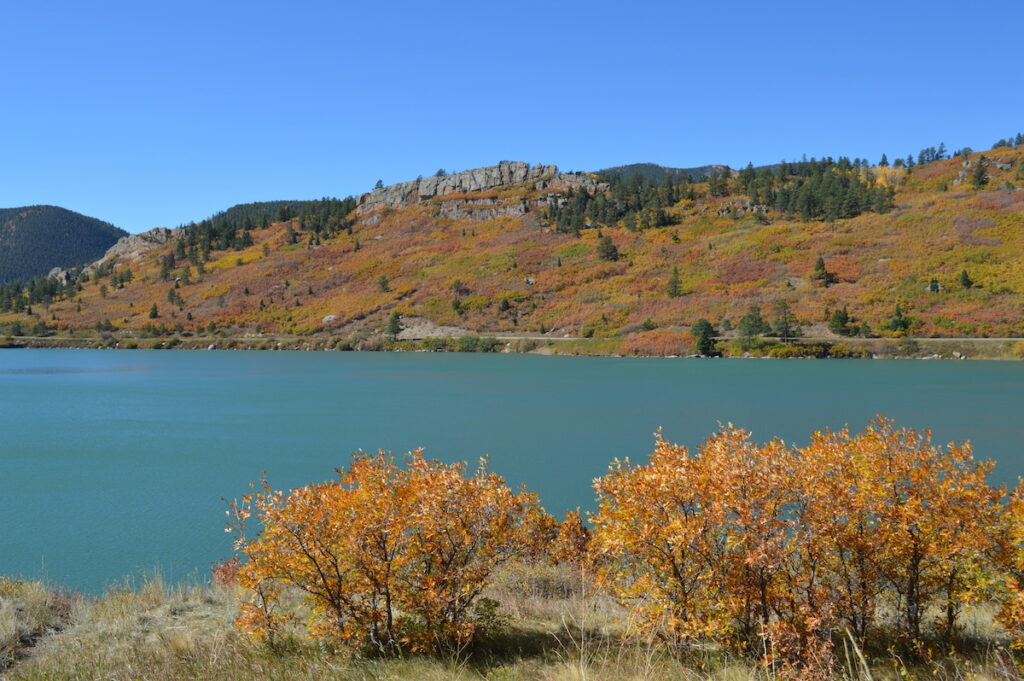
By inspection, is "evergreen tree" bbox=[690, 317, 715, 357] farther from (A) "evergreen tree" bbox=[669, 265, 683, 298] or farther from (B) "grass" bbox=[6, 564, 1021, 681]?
(B) "grass" bbox=[6, 564, 1021, 681]

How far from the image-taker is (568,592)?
33.3 ft

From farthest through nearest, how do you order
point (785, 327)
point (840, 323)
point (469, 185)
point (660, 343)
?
point (469, 185), point (660, 343), point (785, 327), point (840, 323)

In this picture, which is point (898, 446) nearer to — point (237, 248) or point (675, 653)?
point (675, 653)

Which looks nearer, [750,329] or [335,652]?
[335,652]

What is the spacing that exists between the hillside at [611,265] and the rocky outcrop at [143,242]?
7.40 metres

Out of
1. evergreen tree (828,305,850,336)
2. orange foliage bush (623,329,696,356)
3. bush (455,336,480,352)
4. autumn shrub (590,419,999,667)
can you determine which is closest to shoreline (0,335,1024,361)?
bush (455,336,480,352)

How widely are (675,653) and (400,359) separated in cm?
6596

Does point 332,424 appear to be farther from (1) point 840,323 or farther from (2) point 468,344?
(2) point 468,344

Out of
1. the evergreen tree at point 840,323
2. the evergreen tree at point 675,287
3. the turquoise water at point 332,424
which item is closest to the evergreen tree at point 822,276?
the evergreen tree at point 840,323

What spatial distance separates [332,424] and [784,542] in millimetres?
24464

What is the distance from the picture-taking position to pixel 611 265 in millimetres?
97500

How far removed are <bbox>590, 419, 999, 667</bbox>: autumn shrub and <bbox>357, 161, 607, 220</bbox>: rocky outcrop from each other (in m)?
140

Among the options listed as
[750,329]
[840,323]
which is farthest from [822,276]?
[750,329]

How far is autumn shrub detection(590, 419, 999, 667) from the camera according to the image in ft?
20.0
